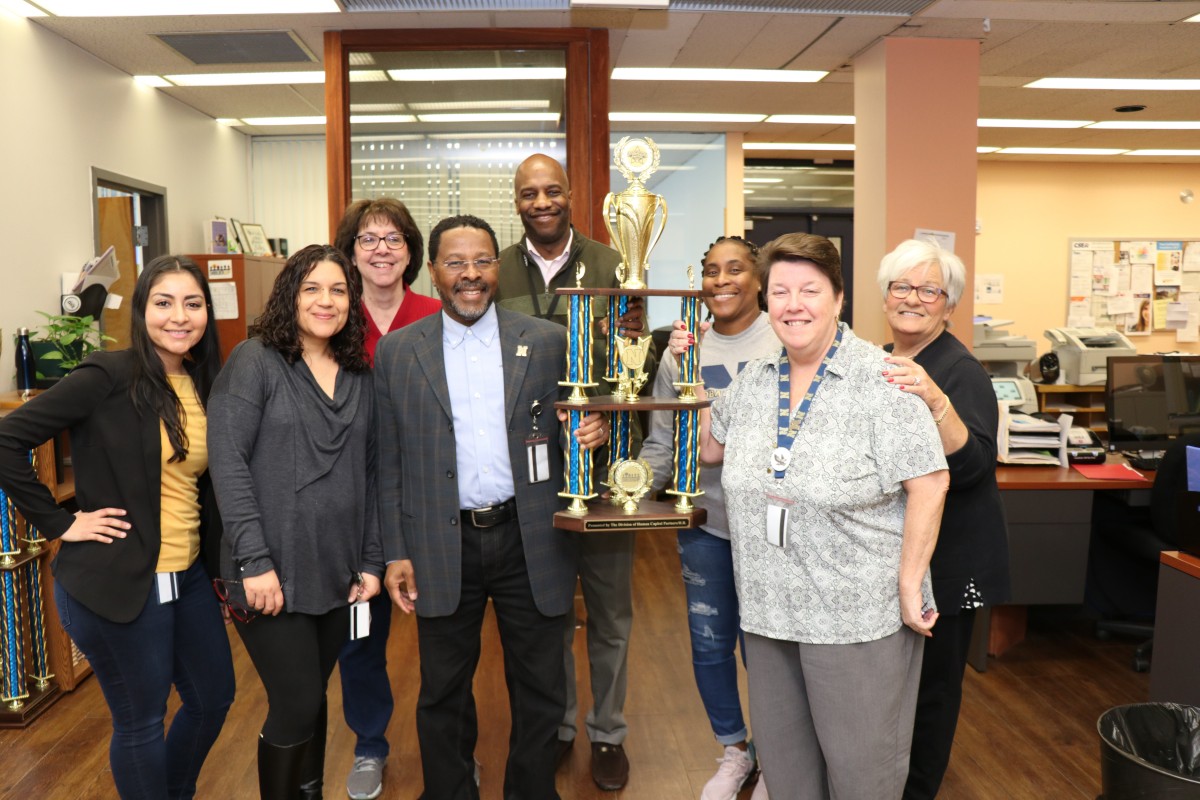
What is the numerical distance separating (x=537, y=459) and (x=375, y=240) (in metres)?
0.89

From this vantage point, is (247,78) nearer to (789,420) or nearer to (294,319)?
(294,319)

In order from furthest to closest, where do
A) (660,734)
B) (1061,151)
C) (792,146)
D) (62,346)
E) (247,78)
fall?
(1061,151)
(792,146)
(247,78)
(62,346)
(660,734)

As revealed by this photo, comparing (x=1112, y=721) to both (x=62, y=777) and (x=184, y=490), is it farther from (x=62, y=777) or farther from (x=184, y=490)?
(x=62, y=777)

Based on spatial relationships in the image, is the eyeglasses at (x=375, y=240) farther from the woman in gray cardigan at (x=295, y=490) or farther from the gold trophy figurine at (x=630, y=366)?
the gold trophy figurine at (x=630, y=366)

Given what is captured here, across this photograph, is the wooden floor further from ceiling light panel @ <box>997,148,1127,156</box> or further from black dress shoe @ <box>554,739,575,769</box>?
ceiling light panel @ <box>997,148,1127,156</box>

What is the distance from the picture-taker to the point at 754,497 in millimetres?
1804

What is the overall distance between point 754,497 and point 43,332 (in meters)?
4.12

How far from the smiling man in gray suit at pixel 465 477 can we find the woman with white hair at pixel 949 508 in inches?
33.3

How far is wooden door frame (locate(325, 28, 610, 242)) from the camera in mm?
4562

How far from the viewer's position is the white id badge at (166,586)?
2.04 meters

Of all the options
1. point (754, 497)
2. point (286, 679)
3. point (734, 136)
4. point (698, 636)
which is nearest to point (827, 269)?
point (754, 497)

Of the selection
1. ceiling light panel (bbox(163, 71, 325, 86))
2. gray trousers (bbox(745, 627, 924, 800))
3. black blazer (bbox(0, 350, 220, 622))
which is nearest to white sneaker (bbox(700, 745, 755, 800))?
gray trousers (bbox(745, 627, 924, 800))

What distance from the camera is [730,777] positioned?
2555 millimetres

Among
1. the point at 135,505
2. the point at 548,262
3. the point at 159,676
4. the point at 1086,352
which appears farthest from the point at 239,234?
the point at 1086,352
